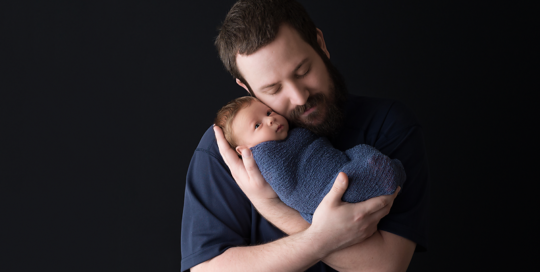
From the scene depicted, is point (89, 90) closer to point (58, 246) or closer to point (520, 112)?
point (58, 246)

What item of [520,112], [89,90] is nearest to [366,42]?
[520,112]

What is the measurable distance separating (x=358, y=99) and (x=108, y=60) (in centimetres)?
167

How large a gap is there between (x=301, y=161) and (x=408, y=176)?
1.36 feet

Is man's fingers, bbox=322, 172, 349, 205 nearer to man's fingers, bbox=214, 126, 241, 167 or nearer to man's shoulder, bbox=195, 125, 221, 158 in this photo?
man's fingers, bbox=214, 126, 241, 167

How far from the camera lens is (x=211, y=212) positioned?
4.92 feet

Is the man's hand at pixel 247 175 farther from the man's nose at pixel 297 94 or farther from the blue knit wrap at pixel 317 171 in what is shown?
the man's nose at pixel 297 94

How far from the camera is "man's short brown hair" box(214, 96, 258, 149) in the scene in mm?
1540

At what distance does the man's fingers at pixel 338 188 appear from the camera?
126 centimetres

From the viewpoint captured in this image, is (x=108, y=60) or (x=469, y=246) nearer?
(x=108, y=60)

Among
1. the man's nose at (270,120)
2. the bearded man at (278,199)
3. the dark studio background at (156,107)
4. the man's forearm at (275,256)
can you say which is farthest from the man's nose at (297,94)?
the dark studio background at (156,107)

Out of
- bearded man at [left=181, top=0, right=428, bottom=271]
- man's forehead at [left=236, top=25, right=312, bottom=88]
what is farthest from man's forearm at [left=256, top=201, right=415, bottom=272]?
man's forehead at [left=236, top=25, right=312, bottom=88]

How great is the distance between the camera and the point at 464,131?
2.79 m

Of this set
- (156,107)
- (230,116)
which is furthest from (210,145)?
(156,107)

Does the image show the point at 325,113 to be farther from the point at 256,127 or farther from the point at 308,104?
the point at 256,127
